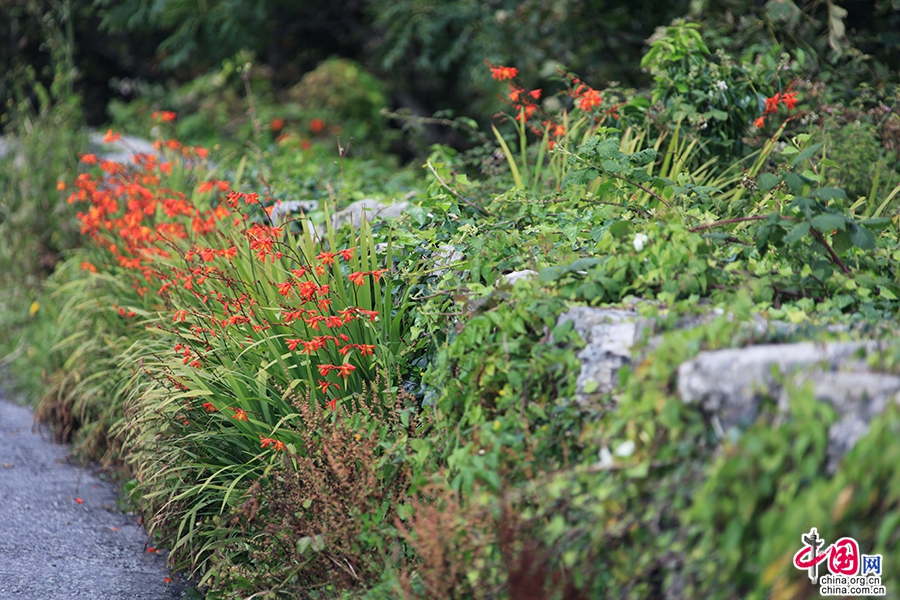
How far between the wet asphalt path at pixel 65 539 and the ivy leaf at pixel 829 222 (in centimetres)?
257

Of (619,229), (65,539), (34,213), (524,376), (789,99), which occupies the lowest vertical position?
(65,539)

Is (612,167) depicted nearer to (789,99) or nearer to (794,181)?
(794,181)

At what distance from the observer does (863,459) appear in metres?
1.56

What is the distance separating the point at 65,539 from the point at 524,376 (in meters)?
2.26

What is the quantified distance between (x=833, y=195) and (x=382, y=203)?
2.43 metres

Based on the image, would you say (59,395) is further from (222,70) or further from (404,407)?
(222,70)

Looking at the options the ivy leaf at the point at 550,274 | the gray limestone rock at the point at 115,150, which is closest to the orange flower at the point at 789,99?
the ivy leaf at the point at 550,274

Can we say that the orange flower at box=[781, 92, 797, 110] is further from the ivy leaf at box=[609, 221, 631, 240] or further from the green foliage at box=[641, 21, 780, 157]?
the ivy leaf at box=[609, 221, 631, 240]

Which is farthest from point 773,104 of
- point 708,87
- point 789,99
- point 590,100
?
point 590,100

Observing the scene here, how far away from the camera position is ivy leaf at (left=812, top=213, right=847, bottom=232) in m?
2.28

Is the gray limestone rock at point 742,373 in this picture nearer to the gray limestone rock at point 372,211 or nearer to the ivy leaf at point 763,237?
the ivy leaf at point 763,237

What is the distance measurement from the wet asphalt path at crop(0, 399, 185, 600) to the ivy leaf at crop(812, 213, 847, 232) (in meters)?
2.57
